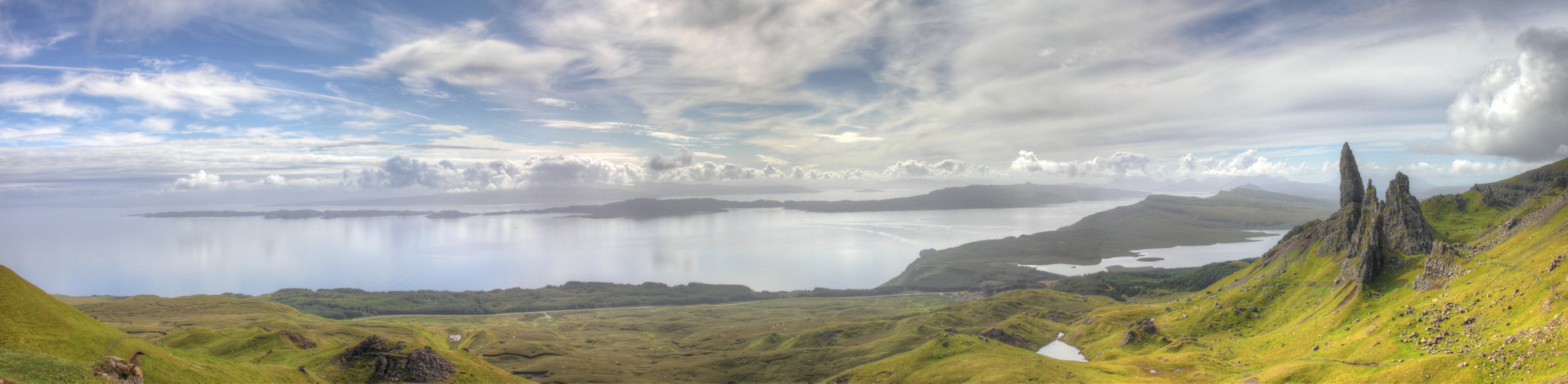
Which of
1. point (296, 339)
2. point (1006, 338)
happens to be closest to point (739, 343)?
point (1006, 338)

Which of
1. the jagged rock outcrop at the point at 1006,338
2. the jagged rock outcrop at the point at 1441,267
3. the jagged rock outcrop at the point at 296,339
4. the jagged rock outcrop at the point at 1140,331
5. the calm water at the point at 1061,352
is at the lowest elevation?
the calm water at the point at 1061,352

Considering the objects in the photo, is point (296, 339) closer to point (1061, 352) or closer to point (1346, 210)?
point (1061, 352)

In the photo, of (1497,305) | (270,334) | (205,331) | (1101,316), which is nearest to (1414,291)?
(1497,305)

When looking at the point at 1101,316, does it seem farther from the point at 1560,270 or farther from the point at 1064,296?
the point at 1560,270

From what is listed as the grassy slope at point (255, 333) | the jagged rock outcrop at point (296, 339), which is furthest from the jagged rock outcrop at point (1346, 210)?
the jagged rock outcrop at point (296, 339)

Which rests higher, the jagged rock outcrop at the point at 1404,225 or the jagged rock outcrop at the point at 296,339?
the jagged rock outcrop at the point at 1404,225

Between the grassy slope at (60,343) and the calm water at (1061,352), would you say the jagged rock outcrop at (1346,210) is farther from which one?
the grassy slope at (60,343)
